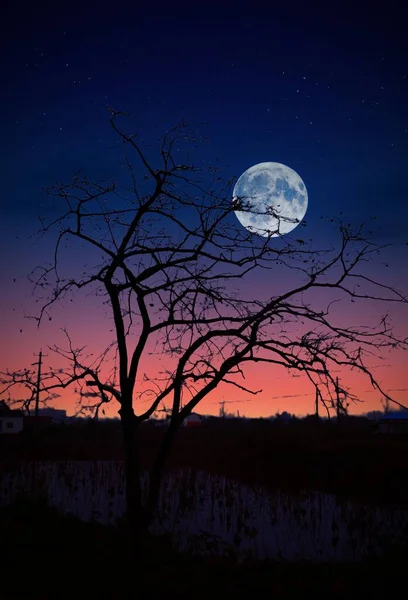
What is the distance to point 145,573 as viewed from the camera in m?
8.33

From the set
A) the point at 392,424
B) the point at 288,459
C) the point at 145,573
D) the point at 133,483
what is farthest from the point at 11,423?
the point at 145,573

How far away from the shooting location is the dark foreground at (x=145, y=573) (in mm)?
7684

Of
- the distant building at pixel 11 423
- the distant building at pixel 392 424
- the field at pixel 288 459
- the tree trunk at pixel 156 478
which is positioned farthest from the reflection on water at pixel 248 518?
the distant building at pixel 11 423

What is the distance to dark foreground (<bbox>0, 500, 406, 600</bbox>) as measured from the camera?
7.68m

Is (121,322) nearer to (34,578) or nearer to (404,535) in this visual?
(34,578)

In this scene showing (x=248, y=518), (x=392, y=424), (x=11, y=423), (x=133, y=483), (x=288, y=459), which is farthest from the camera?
(x=11, y=423)

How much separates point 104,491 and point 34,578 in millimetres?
12792

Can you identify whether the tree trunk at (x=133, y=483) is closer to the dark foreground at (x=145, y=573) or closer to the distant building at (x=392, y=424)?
the dark foreground at (x=145, y=573)

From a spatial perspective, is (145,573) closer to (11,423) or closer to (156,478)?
(156,478)

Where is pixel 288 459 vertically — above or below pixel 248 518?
above

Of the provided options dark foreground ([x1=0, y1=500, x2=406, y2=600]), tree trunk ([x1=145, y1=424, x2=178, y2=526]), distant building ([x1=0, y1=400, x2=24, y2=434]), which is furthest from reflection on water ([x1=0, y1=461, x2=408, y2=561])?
distant building ([x1=0, y1=400, x2=24, y2=434])

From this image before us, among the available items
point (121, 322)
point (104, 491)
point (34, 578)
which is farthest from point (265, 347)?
point (104, 491)

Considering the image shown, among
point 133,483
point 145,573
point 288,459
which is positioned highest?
point 288,459

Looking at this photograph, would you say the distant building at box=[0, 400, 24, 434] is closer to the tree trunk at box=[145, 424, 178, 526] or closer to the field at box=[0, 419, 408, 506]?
the field at box=[0, 419, 408, 506]
